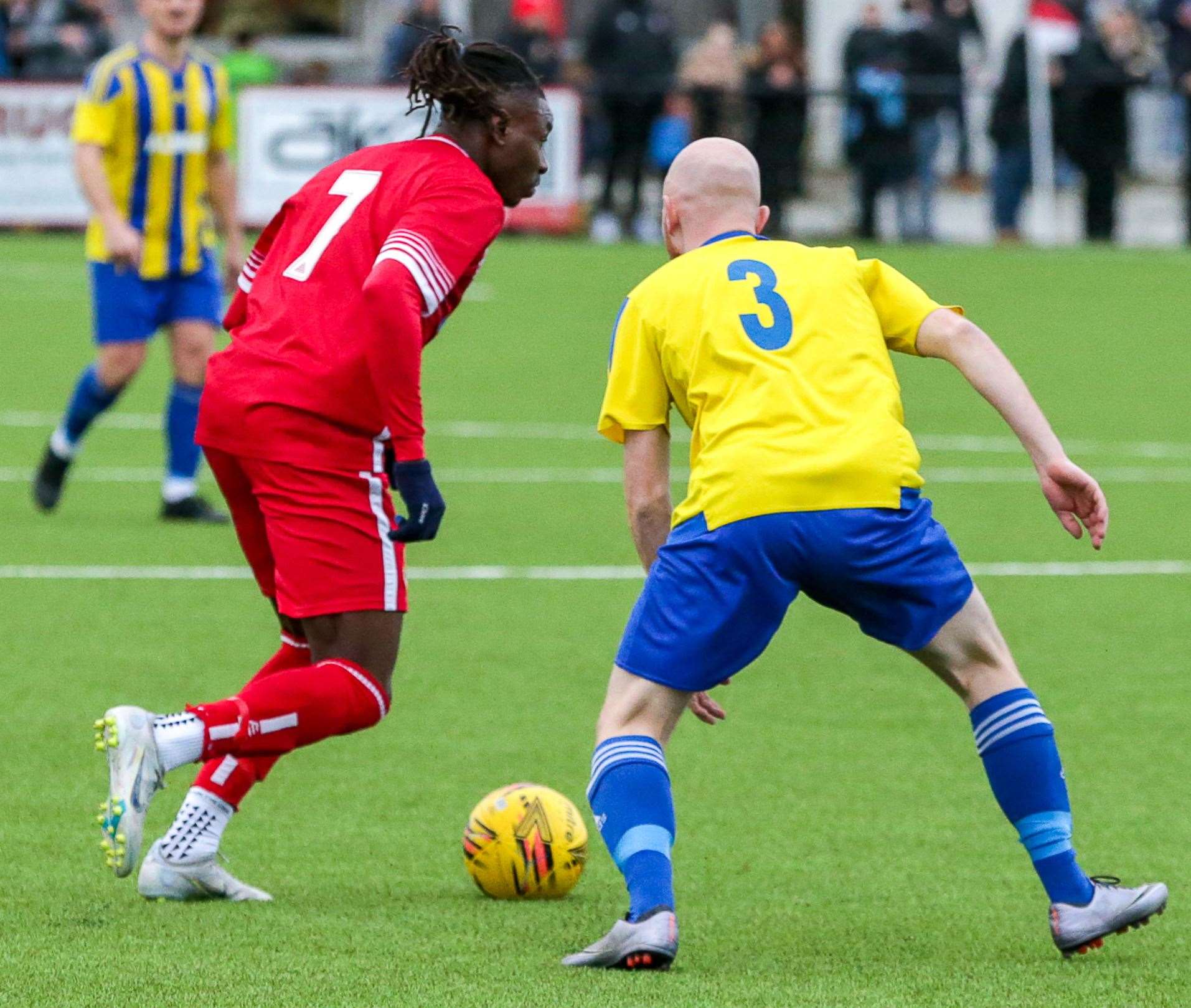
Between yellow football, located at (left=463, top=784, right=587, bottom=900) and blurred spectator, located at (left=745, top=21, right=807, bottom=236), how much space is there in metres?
21.1

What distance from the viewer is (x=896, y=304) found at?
4801 mm

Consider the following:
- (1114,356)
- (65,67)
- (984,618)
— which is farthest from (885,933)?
(65,67)

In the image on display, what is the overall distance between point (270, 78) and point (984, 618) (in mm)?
23433

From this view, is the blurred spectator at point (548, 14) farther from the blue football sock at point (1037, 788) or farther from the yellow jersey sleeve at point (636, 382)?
the blue football sock at point (1037, 788)

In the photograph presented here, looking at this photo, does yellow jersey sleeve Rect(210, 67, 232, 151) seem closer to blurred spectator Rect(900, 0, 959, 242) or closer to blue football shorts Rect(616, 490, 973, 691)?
blue football shorts Rect(616, 490, 973, 691)

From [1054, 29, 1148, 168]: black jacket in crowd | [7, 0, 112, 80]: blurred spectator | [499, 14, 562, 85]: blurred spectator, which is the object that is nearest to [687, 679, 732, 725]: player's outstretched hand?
[7, 0, 112, 80]: blurred spectator

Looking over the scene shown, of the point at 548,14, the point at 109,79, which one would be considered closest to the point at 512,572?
the point at 109,79

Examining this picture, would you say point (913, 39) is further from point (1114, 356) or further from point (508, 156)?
point (508, 156)

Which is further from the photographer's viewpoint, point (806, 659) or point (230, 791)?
point (806, 659)

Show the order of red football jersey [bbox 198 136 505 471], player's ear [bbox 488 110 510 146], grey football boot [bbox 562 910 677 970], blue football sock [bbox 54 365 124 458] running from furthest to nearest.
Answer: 1. blue football sock [bbox 54 365 124 458]
2. player's ear [bbox 488 110 510 146]
3. red football jersey [bbox 198 136 505 471]
4. grey football boot [bbox 562 910 677 970]

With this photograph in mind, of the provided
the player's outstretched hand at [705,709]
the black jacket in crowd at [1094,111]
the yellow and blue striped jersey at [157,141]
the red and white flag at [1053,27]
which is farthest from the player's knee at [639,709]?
the red and white flag at [1053,27]

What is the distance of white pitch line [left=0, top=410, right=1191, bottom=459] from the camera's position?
43.2ft

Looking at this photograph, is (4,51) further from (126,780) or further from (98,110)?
(126,780)

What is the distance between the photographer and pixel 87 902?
203 inches
